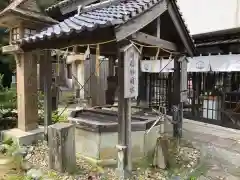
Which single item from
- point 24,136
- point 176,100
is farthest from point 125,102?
point 24,136

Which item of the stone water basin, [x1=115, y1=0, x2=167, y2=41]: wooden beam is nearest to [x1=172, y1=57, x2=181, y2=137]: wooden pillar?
the stone water basin

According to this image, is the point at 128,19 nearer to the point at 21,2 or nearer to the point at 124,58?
the point at 124,58

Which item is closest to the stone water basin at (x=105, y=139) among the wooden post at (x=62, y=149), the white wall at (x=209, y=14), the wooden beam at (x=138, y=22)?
the wooden post at (x=62, y=149)

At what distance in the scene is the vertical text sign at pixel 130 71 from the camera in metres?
5.12

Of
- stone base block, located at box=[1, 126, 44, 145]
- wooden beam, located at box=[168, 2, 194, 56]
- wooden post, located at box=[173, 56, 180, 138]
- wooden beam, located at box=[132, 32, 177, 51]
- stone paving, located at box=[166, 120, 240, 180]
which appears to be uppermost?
wooden beam, located at box=[168, 2, 194, 56]

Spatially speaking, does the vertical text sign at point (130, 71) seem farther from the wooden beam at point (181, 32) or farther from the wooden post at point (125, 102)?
the wooden beam at point (181, 32)

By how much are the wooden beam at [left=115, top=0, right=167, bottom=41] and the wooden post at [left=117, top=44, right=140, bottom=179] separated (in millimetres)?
365

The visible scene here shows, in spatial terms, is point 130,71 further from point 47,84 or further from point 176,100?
point 176,100

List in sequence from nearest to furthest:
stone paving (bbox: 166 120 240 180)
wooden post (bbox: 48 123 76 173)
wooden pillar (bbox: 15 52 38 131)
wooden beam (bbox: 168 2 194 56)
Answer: wooden post (bbox: 48 123 76 173), stone paving (bbox: 166 120 240 180), wooden beam (bbox: 168 2 194 56), wooden pillar (bbox: 15 52 38 131)

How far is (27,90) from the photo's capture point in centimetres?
773

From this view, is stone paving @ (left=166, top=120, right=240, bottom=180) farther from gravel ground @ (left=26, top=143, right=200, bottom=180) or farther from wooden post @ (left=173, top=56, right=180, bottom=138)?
wooden post @ (left=173, top=56, right=180, bottom=138)

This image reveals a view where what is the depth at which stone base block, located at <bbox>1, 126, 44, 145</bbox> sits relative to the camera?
7.14 meters

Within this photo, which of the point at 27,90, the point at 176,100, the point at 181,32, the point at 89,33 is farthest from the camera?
the point at 176,100

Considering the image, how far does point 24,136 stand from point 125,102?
384 cm
